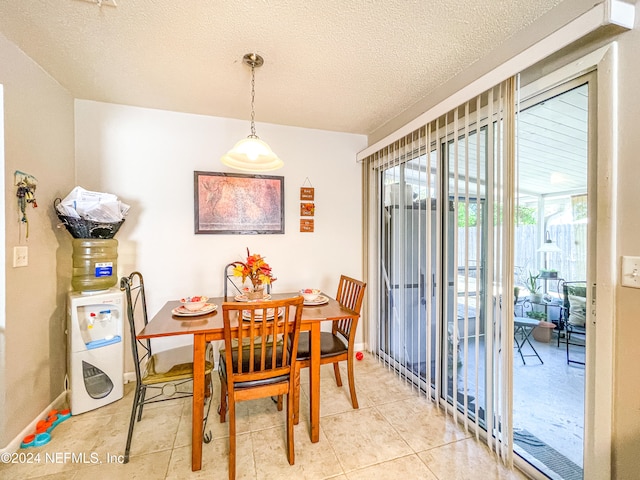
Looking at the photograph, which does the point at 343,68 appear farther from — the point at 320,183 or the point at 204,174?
the point at 204,174

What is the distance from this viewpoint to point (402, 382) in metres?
2.49

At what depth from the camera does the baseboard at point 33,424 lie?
1.64 meters

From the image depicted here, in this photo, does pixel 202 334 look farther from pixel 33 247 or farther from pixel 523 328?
pixel 523 328

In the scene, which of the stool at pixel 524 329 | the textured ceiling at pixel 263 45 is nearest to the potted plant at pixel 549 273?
the stool at pixel 524 329

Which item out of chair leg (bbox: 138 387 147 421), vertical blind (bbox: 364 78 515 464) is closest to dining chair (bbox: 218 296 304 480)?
chair leg (bbox: 138 387 147 421)

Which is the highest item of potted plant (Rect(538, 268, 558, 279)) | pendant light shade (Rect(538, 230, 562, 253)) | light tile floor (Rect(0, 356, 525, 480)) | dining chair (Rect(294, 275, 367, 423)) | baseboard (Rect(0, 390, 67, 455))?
pendant light shade (Rect(538, 230, 562, 253))

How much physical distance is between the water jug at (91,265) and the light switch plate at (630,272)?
10.1 ft

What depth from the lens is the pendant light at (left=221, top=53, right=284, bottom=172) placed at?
1753 mm

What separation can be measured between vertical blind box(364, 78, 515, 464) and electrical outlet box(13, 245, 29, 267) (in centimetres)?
271

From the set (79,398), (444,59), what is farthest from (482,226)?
(79,398)

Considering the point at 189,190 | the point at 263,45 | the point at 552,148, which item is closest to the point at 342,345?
the point at 552,148

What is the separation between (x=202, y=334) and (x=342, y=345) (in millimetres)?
1049

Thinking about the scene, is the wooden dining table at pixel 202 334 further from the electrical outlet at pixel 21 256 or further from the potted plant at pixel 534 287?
the potted plant at pixel 534 287

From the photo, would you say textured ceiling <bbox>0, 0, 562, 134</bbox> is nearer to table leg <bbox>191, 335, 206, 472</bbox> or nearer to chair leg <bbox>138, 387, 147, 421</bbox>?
table leg <bbox>191, 335, 206, 472</bbox>
